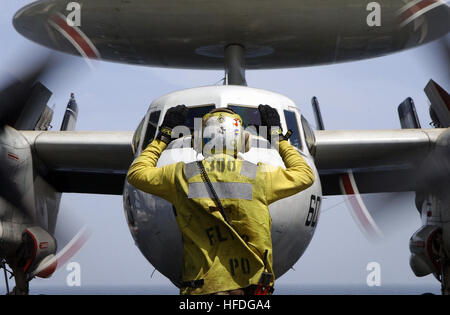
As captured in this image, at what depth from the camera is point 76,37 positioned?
1262 centimetres

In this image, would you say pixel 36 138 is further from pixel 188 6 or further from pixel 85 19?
pixel 188 6

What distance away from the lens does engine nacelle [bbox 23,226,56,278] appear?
10.8m

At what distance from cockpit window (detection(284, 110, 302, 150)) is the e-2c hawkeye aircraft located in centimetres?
2

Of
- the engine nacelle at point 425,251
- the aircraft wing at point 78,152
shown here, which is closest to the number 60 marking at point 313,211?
the engine nacelle at point 425,251

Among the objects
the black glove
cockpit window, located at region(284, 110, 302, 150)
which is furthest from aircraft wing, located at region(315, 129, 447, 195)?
the black glove

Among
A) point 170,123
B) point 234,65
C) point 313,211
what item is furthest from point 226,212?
point 234,65

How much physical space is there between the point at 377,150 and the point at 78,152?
5.70 meters

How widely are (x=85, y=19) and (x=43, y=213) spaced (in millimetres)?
3835

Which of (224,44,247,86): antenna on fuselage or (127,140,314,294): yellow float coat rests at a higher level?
(224,44,247,86): antenna on fuselage

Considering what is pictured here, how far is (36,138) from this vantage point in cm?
1142

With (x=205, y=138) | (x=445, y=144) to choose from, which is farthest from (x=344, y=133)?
(x=205, y=138)

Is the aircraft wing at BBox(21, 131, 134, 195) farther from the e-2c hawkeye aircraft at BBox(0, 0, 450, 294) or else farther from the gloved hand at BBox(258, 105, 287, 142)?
the gloved hand at BBox(258, 105, 287, 142)

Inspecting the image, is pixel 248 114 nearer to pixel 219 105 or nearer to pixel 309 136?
pixel 219 105
